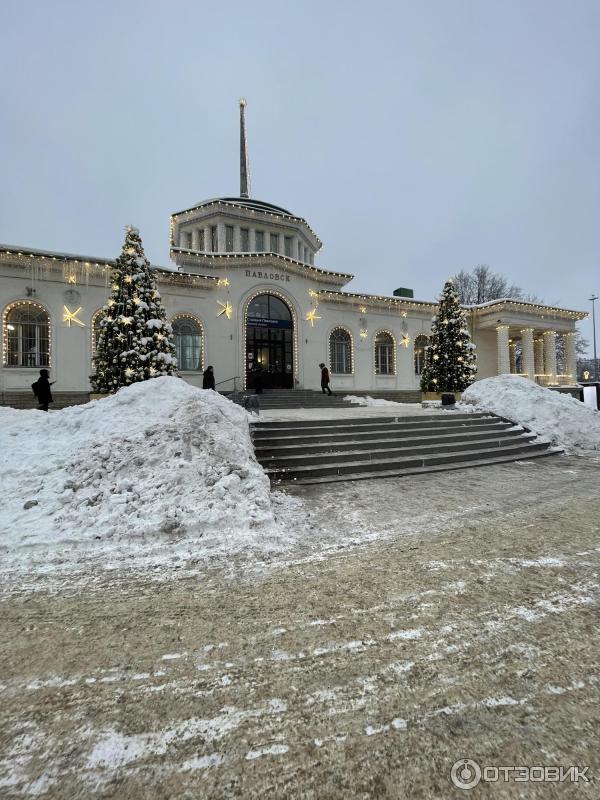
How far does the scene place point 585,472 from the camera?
7715mm

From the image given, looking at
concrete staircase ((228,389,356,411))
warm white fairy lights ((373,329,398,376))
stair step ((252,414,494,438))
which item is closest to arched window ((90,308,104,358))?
concrete staircase ((228,389,356,411))

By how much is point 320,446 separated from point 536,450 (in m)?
6.33

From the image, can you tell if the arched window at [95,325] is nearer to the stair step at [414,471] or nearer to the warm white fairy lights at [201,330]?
the warm white fairy lights at [201,330]

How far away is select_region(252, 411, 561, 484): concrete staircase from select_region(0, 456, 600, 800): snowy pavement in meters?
3.25

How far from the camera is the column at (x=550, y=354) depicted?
94.4 feet

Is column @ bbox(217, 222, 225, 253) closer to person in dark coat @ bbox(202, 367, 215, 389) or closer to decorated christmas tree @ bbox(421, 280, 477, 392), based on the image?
person in dark coat @ bbox(202, 367, 215, 389)

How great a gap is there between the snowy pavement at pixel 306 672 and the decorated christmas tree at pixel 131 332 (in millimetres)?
11121

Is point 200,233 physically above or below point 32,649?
above

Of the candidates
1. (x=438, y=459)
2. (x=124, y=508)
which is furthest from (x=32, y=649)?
(x=438, y=459)

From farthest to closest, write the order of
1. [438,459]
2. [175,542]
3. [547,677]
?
[438,459] → [175,542] → [547,677]

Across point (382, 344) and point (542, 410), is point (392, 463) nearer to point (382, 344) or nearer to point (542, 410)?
point (542, 410)

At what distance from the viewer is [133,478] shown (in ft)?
16.8

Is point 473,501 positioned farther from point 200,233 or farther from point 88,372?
point 200,233

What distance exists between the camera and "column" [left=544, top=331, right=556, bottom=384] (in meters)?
28.8
